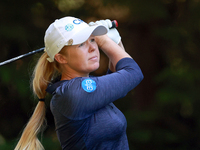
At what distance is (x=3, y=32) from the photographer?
2201 millimetres

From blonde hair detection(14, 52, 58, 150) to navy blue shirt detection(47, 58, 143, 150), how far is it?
0.17 meters

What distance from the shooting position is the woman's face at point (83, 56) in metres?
1.06

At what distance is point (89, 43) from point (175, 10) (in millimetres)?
1492

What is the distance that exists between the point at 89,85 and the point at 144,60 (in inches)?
59.7

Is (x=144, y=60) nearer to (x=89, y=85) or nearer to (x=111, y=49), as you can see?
(x=111, y=49)

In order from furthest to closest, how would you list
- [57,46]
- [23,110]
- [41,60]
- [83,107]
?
[23,110] → [41,60] → [57,46] → [83,107]

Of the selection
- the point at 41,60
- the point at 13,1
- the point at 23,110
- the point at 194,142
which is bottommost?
the point at 194,142

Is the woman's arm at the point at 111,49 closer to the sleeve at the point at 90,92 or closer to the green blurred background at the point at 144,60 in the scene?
the sleeve at the point at 90,92

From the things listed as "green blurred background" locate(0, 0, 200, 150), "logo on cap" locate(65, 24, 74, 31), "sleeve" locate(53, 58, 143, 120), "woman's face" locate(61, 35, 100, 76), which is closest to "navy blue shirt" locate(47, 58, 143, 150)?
"sleeve" locate(53, 58, 143, 120)

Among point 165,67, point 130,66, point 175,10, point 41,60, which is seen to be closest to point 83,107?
point 130,66

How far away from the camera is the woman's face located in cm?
106

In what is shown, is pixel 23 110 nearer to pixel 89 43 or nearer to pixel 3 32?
pixel 3 32

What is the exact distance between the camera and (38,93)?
1265mm

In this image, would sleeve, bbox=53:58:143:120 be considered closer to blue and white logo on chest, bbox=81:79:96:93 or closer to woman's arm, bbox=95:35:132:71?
blue and white logo on chest, bbox=81:79:96:93
